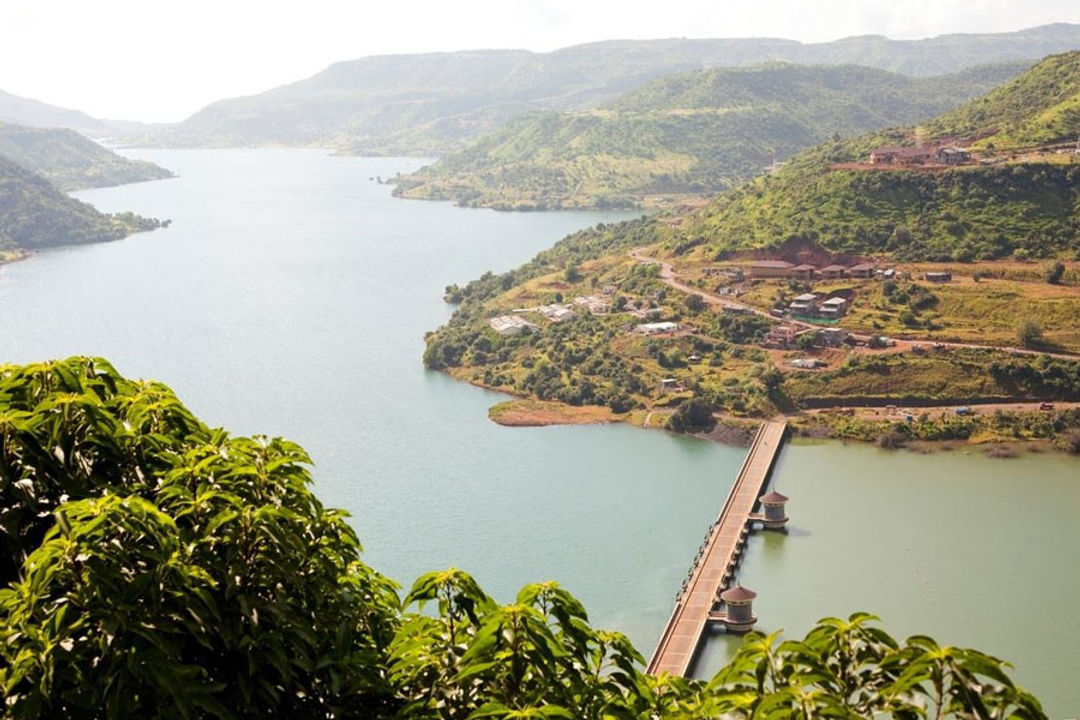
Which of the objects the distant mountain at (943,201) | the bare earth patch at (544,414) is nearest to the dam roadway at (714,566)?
the bare earth patch at (544,414)

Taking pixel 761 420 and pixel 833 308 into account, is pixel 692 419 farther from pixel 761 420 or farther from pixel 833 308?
pixel 833 308

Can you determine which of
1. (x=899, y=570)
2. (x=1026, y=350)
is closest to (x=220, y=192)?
(x=1026, y=350)

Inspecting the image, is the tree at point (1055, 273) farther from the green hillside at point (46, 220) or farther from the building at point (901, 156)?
the green hillside at point (46, 220)

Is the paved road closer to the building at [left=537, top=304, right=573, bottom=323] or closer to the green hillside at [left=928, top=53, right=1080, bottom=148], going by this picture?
the building at [left=537, top=304, right=573, bottom=323]

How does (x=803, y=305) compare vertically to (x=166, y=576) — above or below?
below

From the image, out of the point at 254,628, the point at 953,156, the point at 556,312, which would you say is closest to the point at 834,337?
the point at 556,312

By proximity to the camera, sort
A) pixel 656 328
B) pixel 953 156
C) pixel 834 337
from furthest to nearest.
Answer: pixel 953 156, pixel 656 328, pixel 834 337
